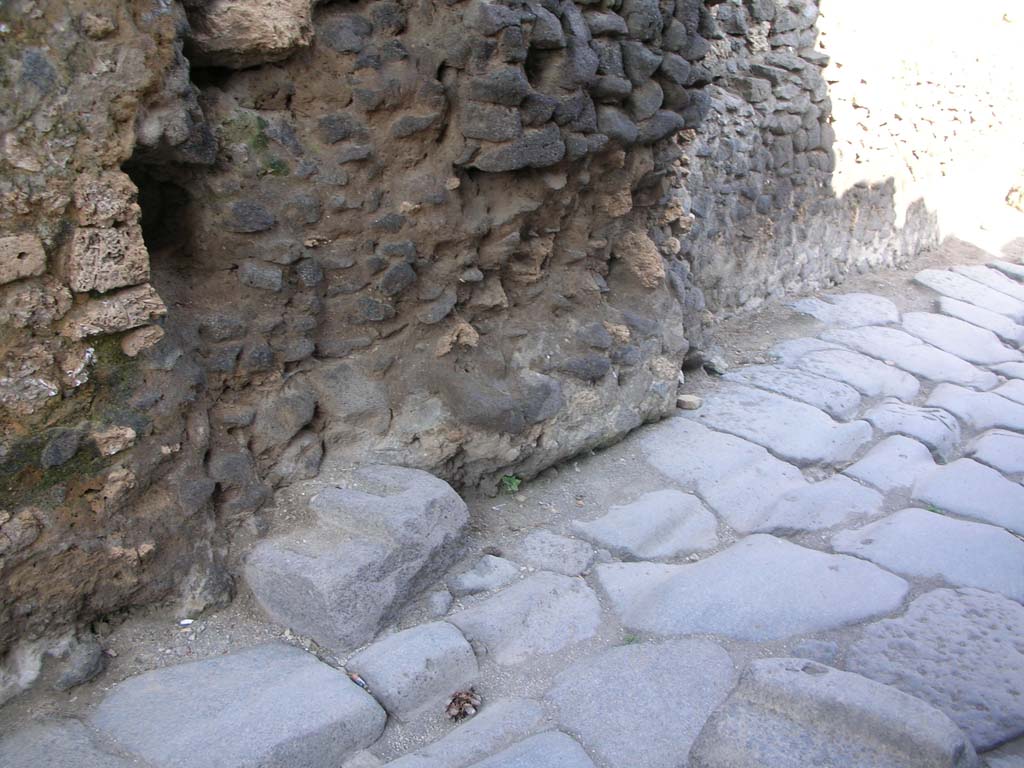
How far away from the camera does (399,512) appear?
6.79 ft

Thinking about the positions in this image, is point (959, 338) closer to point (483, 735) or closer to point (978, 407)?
point (978, 407)

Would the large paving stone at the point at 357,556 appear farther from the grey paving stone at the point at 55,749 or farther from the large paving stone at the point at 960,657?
the large paving stone at the point at 960,657

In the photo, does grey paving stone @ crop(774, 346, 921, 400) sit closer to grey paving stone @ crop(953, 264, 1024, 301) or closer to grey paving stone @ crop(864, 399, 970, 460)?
grey paving stone @ crop(864, 399, 970, 460)

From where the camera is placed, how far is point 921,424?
128 inches

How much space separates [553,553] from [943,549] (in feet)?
3.69

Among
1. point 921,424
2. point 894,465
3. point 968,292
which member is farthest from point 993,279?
A: point 894,465

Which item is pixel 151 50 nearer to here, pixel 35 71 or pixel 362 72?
pixel 35 71

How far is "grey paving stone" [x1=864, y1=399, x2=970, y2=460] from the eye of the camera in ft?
A: 10.3

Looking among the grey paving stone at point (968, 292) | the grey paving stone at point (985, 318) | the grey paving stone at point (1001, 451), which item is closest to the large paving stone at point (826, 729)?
the grey paving stone at point (1001, 451)

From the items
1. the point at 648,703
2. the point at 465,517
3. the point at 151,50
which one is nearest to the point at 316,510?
the point at 465,517

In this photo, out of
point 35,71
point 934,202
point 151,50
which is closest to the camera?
point 35,71

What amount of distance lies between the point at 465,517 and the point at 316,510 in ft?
1.27

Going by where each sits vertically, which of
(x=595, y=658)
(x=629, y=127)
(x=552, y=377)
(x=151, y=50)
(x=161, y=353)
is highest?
(x=151, y=50)

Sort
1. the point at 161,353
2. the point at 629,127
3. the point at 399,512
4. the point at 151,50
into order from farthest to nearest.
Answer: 1. the point at 629,127
2. the point at 399,512
3. the point at 161,353
4. the point at 151,50
